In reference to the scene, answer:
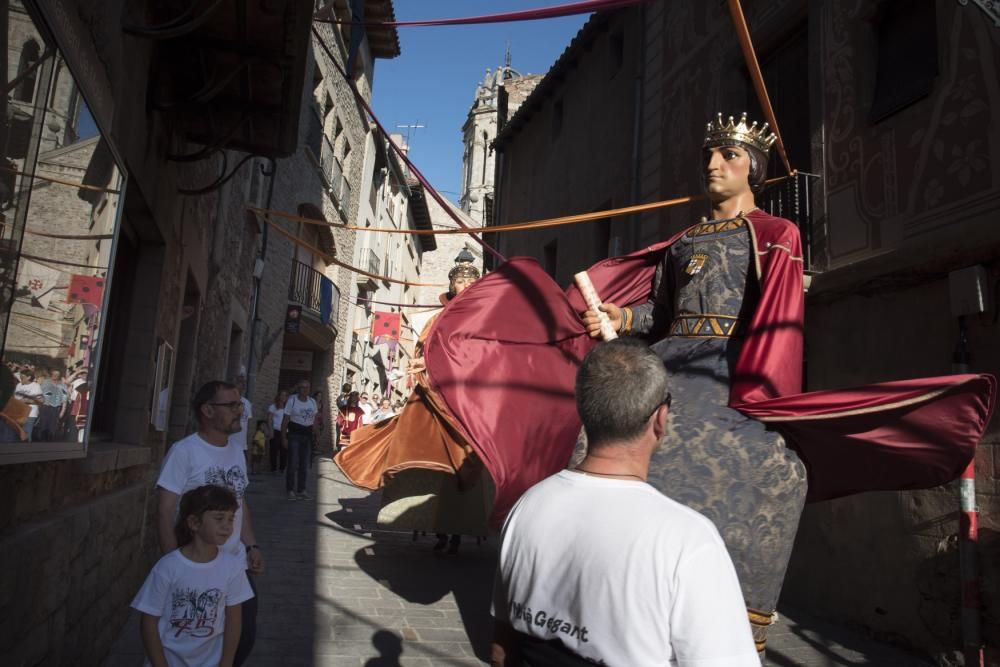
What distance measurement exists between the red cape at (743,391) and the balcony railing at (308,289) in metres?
15.6

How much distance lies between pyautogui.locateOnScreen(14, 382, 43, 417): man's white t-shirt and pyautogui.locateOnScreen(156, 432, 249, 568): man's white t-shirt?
23.2 inches

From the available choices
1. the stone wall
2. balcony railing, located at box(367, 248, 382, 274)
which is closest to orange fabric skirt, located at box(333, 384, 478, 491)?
the stone wall

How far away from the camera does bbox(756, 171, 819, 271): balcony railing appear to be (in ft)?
23.1

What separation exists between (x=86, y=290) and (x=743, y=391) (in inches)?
102

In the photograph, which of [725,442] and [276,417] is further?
[276,417]

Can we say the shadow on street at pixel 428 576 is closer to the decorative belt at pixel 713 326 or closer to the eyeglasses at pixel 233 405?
the eyeglasses at pixel 233 405

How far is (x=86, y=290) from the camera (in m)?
3.13

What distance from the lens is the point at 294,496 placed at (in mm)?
10680

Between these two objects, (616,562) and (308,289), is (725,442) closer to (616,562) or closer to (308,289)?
(616,562)

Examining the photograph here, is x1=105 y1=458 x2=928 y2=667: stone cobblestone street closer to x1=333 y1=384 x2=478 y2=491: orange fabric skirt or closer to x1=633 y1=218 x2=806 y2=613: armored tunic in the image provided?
Result: x1=333 y1=384 x2=478 y2=491: orange fabric skirt

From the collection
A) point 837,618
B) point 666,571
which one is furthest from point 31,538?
point 837,618

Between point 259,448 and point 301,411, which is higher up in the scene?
point 301,411

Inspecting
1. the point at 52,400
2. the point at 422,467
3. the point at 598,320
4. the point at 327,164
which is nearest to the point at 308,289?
the point at 327,164

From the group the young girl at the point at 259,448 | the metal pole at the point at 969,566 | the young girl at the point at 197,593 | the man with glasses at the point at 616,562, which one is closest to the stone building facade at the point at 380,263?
the young girl at the point at 259,448
